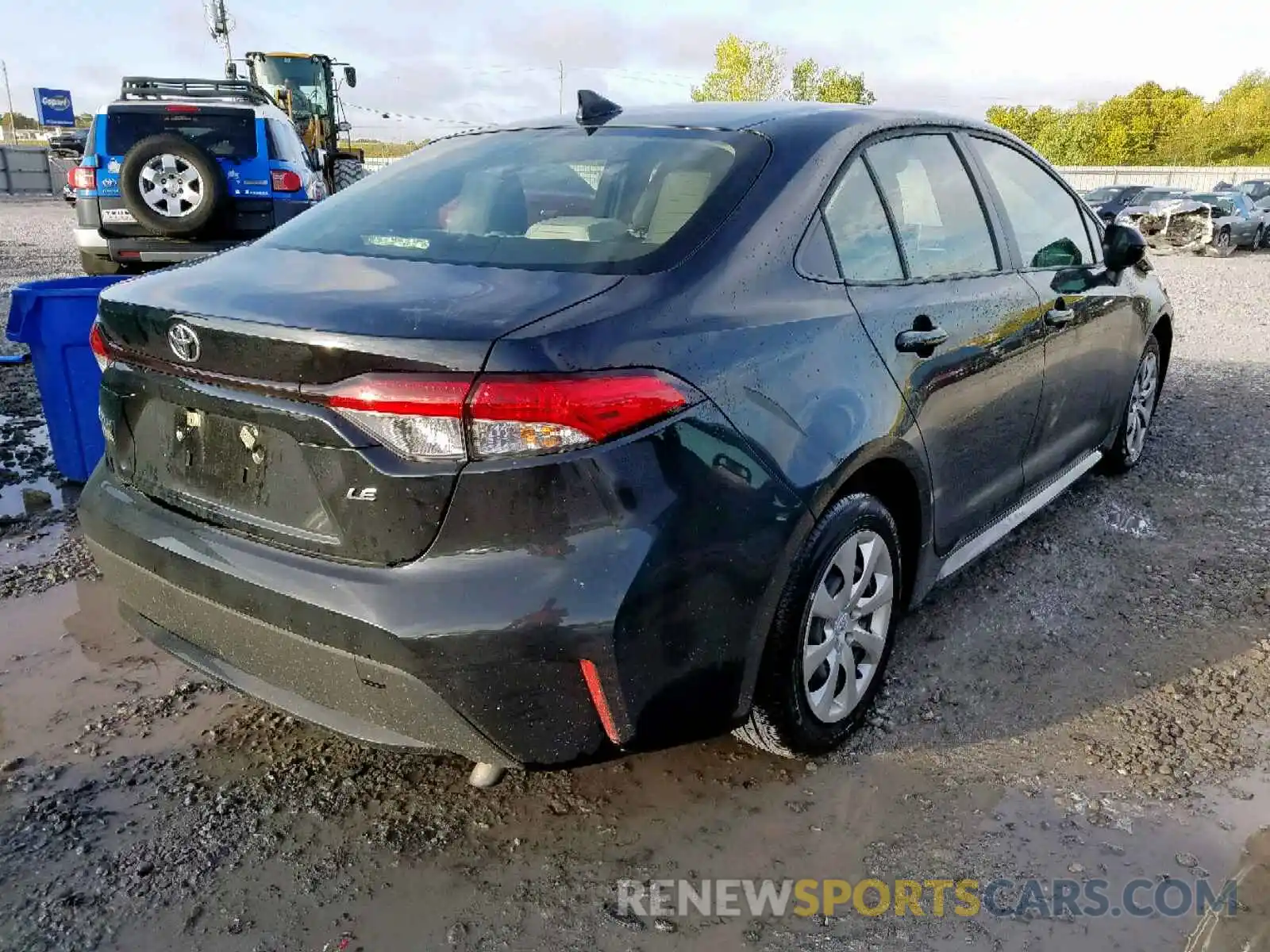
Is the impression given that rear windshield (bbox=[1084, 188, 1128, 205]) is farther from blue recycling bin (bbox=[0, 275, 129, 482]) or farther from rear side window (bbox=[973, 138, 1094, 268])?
blue recycling bin (bbox=[0, 275, 129, 482])

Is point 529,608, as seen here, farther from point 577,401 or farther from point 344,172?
point 344,172

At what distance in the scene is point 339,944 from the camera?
79.5 inches

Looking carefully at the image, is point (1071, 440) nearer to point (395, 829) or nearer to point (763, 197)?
point (763, 197)

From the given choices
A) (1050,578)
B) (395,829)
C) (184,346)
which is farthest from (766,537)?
(1050,578)

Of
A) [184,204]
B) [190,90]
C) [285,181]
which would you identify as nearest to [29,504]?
[184,204]

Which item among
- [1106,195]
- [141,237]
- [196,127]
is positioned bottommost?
[1106,195]

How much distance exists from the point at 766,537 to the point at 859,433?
419 mm

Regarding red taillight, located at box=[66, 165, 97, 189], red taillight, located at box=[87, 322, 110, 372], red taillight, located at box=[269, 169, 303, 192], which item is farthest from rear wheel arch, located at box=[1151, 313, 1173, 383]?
red taillight, located at box=[66, 165, 97, 189]

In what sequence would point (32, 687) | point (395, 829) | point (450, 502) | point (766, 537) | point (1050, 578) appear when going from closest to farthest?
point (450, 502)
point (766, 537)
point (395, 829)
point (32, 687)
point (1050, 578)

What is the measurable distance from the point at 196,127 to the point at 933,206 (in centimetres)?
866

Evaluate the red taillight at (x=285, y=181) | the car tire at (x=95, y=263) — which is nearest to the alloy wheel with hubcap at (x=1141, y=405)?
the red taillight at (x=285, y=181)

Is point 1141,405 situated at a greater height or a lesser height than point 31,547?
greater

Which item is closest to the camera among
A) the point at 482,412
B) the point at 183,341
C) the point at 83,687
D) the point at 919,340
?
the point at 482,412

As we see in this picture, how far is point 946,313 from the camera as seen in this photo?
2.83m
